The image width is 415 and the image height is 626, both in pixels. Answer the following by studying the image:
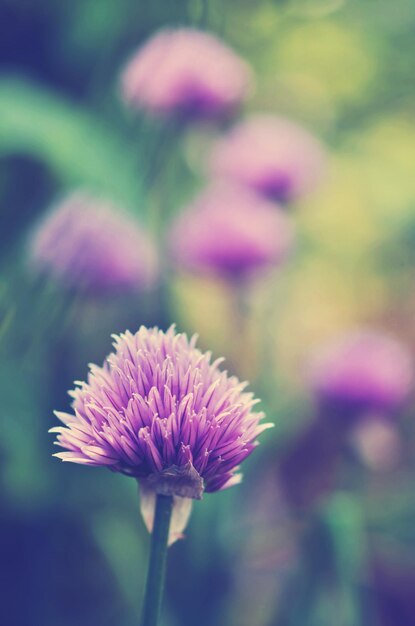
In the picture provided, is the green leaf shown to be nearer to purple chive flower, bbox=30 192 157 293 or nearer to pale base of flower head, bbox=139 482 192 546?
purple chive flower, bbox=30 192 157 293

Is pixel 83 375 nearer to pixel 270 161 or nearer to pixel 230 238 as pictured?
pixel 230 238

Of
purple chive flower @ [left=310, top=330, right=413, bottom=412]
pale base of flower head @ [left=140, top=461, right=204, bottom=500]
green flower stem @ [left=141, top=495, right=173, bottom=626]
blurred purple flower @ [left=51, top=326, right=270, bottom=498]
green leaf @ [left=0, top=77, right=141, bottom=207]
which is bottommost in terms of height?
green flower stem @ [left=141, top=495, right=173, bottom=626]

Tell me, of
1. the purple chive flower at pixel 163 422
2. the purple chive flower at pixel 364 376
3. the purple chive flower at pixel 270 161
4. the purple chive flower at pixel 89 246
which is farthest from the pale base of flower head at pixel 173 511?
the purple chive flower at pixel 270 161

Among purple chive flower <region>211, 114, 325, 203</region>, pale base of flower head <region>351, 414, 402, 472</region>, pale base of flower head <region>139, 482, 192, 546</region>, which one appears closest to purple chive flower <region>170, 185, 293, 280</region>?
purple chive flower <region>211, 114, 325, 203</region>

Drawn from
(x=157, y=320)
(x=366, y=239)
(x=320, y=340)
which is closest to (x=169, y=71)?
(x=157, y=320)

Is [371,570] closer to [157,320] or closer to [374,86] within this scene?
[157,320]

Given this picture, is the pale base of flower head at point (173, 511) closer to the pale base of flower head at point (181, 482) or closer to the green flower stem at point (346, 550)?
the pale base of flower head at point (181, 482)

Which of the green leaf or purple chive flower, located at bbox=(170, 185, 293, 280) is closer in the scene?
the green leaf
